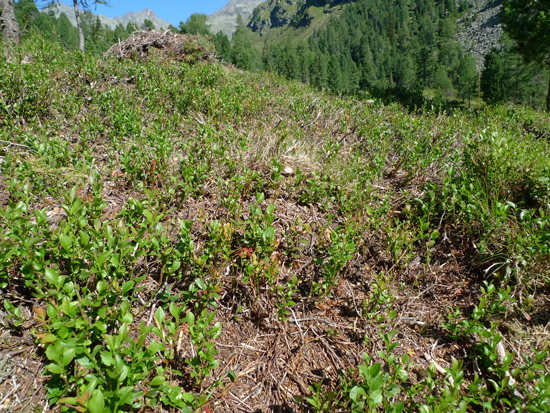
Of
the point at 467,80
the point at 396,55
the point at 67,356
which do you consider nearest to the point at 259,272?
the point at 67,356

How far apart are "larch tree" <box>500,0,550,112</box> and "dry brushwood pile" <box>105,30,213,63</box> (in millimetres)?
12808

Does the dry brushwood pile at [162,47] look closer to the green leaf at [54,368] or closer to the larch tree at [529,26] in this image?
the green leaf at [54,368]

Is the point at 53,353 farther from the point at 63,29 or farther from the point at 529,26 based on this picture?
the point at 63,29

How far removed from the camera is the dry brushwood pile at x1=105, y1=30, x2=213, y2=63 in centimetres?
839

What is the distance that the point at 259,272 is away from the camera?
7.96 ft

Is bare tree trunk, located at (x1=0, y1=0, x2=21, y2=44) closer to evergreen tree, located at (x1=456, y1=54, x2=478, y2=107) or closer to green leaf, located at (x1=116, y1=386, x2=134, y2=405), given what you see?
green leaf, located at (x1=116, y1=386, x2=134, y2=405)

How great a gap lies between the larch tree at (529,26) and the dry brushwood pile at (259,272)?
11.0 meters

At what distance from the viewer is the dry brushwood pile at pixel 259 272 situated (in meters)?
1.68

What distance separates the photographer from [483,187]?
3229 mm

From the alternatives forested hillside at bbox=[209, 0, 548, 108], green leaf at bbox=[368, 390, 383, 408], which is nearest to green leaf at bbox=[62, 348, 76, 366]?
green leaf at bbox=[368, 390, 383, 408]

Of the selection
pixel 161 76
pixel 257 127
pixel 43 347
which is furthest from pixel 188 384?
pixel 161 76

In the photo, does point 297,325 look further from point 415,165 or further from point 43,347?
point 415,165

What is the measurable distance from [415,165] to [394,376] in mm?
2846

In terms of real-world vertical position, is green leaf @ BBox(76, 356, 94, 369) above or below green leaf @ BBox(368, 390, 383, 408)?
above
